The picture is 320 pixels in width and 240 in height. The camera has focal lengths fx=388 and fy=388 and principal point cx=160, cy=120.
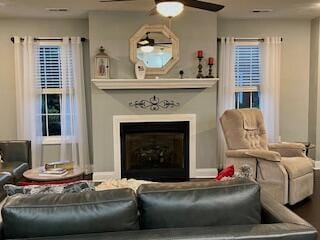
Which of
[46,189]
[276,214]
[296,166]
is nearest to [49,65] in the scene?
[296,166]

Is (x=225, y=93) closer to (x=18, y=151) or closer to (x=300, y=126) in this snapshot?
(x=300, y=126)

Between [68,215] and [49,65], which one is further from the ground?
[49,65]

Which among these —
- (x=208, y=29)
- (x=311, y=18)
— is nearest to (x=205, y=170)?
(x=208, y=29)

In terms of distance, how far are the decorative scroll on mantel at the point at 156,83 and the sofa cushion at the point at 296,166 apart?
158cm

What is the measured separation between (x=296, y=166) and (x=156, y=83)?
85.8 inches

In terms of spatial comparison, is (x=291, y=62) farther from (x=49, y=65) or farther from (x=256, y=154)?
(x=49, y=65)

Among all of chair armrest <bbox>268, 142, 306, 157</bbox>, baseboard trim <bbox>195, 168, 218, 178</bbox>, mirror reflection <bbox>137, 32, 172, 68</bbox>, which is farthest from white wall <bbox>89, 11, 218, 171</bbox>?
chair armrest <bbox>268, 142, 306, 157</bbox>

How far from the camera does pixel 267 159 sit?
438 cm

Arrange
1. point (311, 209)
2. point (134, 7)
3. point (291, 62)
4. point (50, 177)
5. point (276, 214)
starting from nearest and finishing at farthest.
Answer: point (276, 214)
point (50, 177)
point (311, 209)
point (134, 7)
point (291, 62)

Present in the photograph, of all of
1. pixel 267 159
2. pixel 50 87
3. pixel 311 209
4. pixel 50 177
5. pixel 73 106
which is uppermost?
pixel 50 87

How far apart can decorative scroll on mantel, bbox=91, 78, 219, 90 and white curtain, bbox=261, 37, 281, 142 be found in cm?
106

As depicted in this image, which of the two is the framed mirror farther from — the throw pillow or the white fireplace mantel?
the throw pillow

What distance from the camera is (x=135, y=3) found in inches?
194

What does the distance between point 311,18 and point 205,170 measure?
9.58ft
